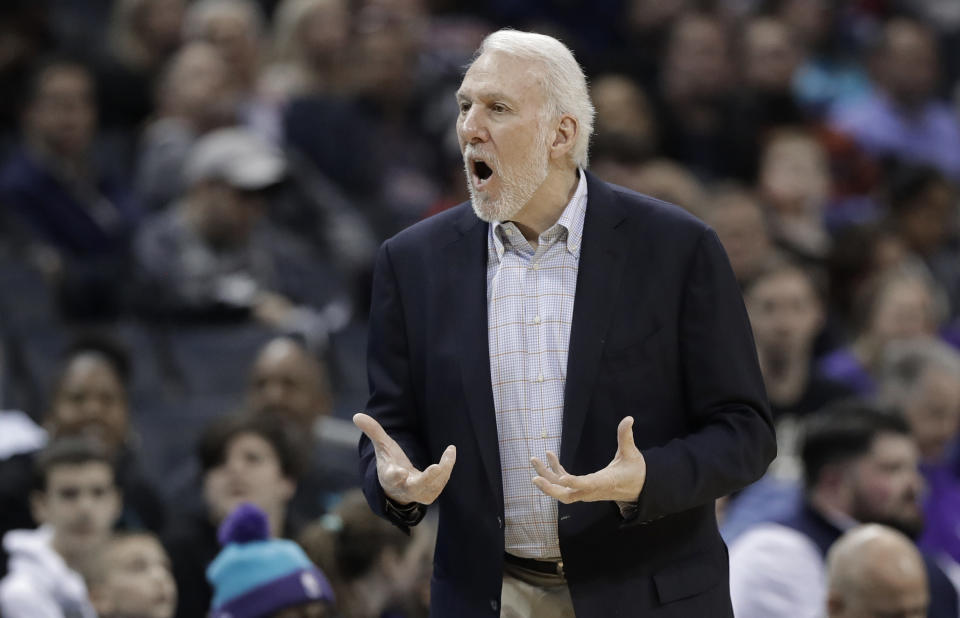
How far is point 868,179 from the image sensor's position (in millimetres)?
8305

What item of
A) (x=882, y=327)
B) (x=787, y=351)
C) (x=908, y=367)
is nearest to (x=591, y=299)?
(x=787, y=351)

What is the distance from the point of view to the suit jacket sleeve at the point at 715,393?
2.54 metres

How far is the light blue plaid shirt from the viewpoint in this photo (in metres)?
2.64

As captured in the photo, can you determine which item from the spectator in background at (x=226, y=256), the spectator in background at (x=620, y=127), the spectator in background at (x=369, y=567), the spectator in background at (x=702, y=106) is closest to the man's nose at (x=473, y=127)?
the spectator in background at (x=369, y=567)

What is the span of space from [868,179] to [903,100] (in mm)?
698

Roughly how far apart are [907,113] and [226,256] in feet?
13.7

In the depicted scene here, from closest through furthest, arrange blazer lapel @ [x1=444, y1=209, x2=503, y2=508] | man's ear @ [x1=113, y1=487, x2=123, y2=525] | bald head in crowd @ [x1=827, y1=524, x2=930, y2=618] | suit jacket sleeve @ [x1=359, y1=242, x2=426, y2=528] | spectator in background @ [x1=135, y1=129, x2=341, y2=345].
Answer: blazer lapel @ [x1=444, y1=209, x2=503, y2=508], suit jacket sleeve @ [x1=359, y1=242, x2=426, y2=528], bald head in crowd @ [x1=827, y1=524, x2=930, y2=618], man's ear @ [x1=113, y1=487, x2=123, y2=525], spectator in background @ [x1=135, y1=129, x2=341, y2=345]

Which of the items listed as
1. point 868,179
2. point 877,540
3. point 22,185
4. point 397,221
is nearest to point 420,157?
point 397,221

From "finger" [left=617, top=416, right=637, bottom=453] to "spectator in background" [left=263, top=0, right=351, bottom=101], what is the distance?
518cm

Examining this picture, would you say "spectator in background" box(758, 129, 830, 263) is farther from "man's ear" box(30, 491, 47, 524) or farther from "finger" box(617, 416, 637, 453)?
"finger" box(617, 416, 637, 453)

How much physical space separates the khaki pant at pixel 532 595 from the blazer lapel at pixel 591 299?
0.75 ft

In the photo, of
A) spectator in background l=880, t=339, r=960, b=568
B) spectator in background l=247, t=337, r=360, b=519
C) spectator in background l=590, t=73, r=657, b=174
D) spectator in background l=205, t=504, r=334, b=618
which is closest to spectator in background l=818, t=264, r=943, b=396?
spectator in background l=880, t=339, r=960, b=568

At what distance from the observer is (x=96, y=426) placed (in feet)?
17.7

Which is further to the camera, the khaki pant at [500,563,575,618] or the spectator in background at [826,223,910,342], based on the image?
the spectator in background at [826,223,910,342]
